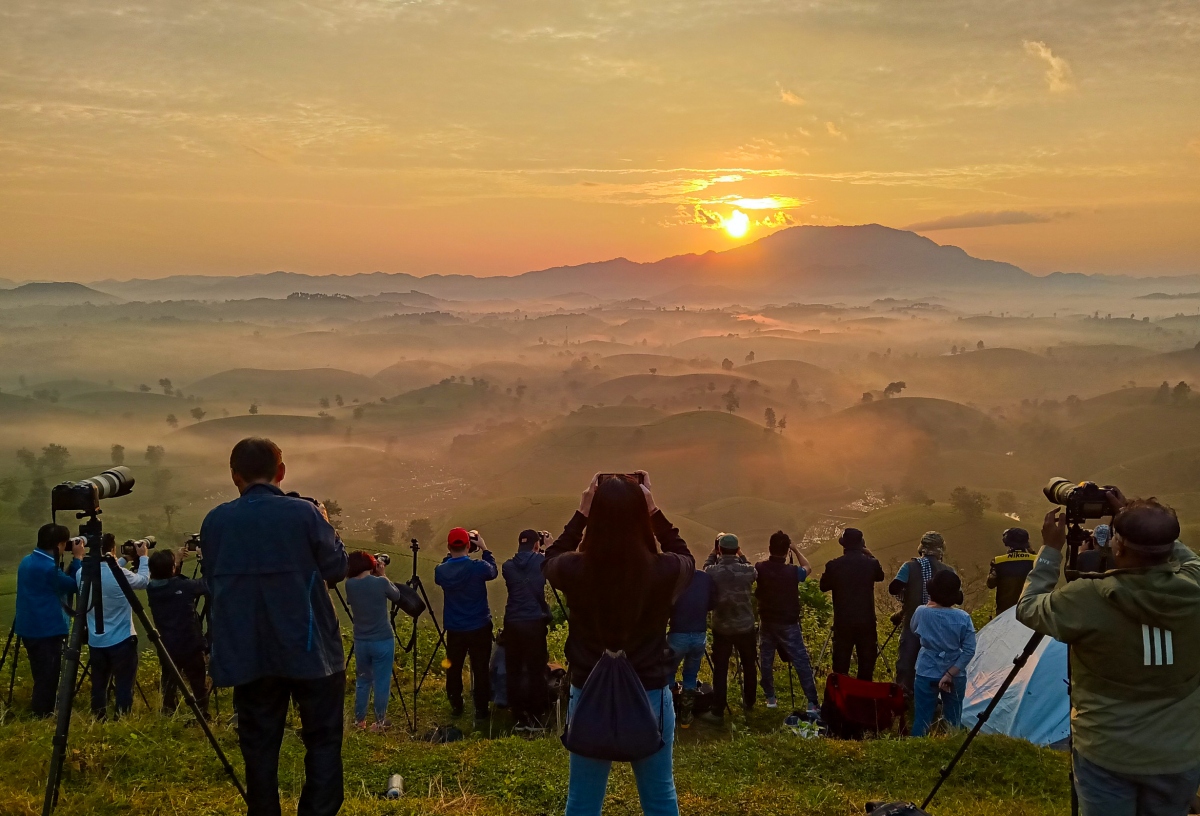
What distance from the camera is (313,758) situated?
423 centimetres

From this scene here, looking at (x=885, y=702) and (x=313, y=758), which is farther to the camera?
(x=885, y=702)

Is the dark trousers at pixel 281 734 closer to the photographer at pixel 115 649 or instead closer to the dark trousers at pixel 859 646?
the photographer at pixel 115 649

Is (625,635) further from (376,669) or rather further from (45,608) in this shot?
(45,608)

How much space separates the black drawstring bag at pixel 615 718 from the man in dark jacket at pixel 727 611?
17.4 feet

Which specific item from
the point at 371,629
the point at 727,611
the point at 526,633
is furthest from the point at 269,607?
the point at 727,611

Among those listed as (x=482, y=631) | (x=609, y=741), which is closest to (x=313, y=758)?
(x=609, y=741)

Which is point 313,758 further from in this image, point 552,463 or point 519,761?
point 552,463

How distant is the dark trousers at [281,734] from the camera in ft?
13.6

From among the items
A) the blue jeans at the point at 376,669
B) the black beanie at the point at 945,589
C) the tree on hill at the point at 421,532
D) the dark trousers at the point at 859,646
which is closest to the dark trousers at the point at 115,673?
the blue jeans at the point at 376,669

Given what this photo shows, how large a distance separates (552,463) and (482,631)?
16847cm

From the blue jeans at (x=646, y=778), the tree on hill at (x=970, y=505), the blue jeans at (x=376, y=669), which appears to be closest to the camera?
the blue jeans at (x=646, y=778)

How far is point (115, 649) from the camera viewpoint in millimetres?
7918

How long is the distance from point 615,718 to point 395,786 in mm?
3052

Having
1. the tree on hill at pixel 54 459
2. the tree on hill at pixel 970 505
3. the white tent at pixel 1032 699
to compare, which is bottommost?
the tree on hill at pixel 970 505
